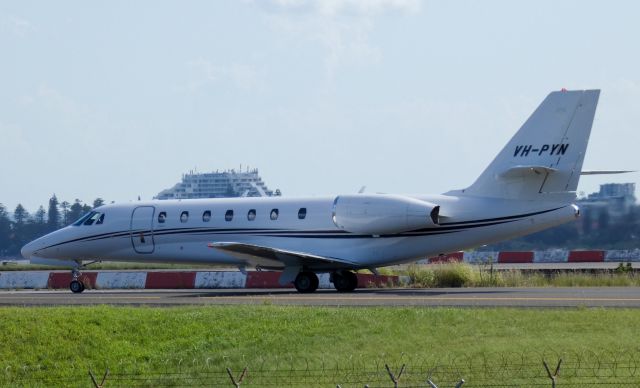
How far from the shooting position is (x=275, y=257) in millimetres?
32500

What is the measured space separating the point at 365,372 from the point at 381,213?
16.1 metres

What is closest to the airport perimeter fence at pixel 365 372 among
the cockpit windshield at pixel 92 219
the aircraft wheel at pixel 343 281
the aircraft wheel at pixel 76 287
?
the aircraft wheel at pixel 343 281

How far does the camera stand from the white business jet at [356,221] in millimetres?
29844

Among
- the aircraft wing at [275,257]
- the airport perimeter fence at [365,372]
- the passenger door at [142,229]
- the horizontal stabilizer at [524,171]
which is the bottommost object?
the airport perimeter fence at [365,372]

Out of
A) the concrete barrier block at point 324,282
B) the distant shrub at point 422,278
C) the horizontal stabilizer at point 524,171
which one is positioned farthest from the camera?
the concrete barrier block at point 324,282

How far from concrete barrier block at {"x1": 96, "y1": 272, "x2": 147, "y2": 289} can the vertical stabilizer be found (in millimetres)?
15525

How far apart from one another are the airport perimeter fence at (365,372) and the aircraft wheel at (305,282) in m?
14.9

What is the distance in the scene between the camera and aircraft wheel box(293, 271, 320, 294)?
108 ft

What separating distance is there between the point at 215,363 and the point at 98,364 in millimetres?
2076

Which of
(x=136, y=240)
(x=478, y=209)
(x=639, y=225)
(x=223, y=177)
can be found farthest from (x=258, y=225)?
(x=223, y=177)

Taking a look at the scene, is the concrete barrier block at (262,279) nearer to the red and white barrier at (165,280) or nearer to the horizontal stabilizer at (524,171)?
the red and white barrier at (165,280)

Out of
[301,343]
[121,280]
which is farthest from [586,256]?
[301,343]

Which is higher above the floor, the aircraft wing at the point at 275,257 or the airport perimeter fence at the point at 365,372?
the aircraft wing at the point at 275,257

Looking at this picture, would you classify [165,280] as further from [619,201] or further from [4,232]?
[4,232]
